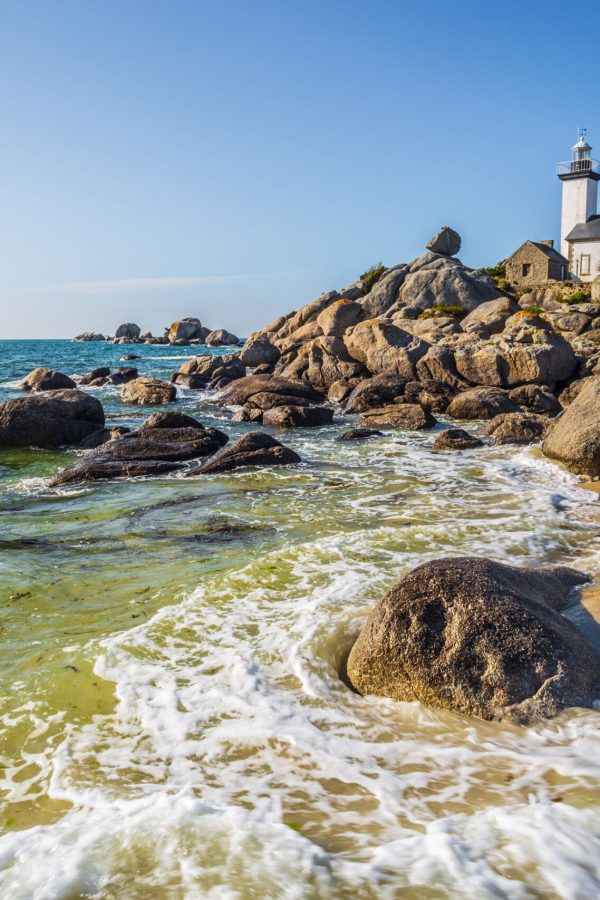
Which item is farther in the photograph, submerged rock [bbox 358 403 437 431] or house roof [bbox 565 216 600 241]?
house roof [bbox 565 216 600 241]

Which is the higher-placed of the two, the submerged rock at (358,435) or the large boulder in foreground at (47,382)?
the large boulder in foreground at (47,382)

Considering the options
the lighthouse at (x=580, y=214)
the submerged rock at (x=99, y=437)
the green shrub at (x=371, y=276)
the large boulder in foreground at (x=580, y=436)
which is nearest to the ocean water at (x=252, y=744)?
Answer: the large boulder in foreground at (x=580, y=436)

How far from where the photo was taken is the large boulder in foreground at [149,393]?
23641mm

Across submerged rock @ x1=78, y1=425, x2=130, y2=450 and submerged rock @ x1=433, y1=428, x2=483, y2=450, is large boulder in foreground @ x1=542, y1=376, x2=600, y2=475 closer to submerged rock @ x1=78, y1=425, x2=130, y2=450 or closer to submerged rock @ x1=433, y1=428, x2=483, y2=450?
submerged rock @ x1=433, y1=428, x2=483, y2=450

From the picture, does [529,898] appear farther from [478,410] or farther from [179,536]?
[478,410]

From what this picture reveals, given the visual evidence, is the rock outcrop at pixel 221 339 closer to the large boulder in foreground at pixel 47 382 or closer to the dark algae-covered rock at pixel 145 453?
the large boulder in foreground at pixel 47 382

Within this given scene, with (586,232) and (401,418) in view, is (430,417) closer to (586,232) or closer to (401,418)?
(401,418)

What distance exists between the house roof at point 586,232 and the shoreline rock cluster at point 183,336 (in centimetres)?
4184

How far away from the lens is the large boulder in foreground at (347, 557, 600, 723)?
3795 mm

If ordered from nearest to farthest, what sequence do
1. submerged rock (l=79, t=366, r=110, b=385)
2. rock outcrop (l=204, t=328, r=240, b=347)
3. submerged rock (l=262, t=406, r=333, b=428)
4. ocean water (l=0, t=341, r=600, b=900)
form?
1. ocean water (l=0, t=341, r=600, b=900)
2. submerged rock (l=262, t=406, r=333, b=428)
3. submerged rock (l=79, t=366, r=110, b=385)
4. rock outcrop (l=204, t=328, r=240, b=347)

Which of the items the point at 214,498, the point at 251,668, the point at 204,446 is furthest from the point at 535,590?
the point at 204,446

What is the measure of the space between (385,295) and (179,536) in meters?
34.7

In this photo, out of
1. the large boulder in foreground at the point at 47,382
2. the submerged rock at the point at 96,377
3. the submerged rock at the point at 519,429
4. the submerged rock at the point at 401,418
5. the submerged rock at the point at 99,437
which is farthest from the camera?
the submerged rock at the point at 96,377

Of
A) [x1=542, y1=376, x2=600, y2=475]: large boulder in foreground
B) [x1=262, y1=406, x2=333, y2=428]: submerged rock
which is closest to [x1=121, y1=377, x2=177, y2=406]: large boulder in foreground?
[x1=262, y1=406, x2=333, y2=428]: submerged rock
